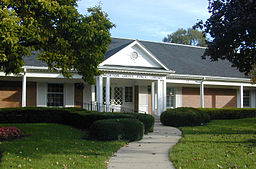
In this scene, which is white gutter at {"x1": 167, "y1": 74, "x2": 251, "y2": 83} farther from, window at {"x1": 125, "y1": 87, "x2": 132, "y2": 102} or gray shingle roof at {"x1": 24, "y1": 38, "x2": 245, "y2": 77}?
window at {"x1": 125, "y1": 87, "x2": 132, "y2": 102}

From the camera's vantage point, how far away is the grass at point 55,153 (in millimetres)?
7004

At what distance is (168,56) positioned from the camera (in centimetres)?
2530

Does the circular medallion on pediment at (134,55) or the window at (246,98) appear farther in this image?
the window at (246,98)

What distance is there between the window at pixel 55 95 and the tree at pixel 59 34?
8.32 metres

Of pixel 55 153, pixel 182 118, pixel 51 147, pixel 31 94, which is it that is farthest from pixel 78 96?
pixel 55 153

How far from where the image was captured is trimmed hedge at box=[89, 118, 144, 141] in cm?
1064

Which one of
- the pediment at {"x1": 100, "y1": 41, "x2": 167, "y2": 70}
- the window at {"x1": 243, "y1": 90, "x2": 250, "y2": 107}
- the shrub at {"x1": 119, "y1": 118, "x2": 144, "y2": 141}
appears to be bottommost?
the shrub at {"x1": 119, "y1": 118, "x2": 144, "y2": 141}

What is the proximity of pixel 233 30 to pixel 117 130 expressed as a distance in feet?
18.3

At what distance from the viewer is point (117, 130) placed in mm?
10727

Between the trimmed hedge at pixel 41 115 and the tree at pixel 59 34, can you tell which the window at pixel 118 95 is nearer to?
the trimmed hedge at pixel 41 115

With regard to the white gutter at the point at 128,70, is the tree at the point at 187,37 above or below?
above

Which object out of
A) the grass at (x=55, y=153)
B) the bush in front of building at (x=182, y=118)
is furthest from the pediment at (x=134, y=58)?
the grass at (x=55, y=153)

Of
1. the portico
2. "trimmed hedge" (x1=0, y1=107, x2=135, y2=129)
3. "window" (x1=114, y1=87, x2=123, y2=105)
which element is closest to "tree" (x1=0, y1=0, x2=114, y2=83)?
"trimmed hedge" (x1=0, y1=107, x2=135, y2=129)

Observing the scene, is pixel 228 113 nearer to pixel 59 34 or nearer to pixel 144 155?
pixel 144 155
